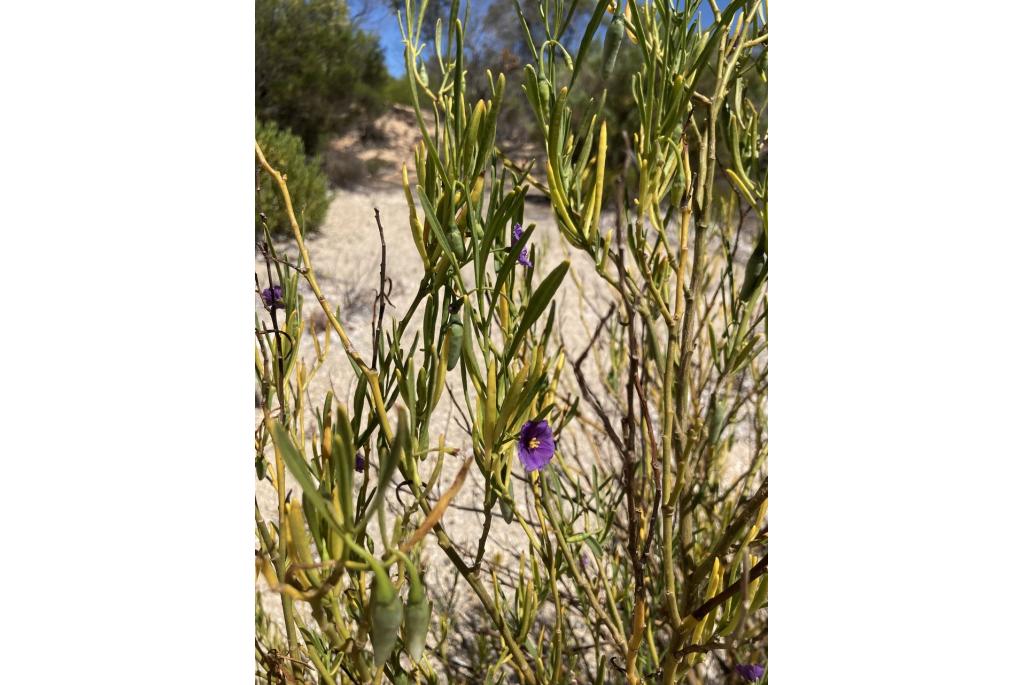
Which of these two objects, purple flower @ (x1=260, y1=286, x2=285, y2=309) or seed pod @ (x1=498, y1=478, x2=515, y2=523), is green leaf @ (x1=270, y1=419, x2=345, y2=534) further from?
purple flower @ (x1=260, y1=286, x2=285, y2=309)

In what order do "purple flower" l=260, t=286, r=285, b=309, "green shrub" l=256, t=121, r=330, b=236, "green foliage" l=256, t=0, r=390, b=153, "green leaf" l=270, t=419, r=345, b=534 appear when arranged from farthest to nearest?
"green shrub" l=256, t=121, r=330, b=236
"green foliage" l=256, t=0, r=390, b=153
"purple flower" l=260, t=286, r=285, b=309
"green leaf" l=270, t=419, r=345, b=534

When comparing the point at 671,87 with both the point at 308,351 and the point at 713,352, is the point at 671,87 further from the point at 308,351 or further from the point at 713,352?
the point at 308,351

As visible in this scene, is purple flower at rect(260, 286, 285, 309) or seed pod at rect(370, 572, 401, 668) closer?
seed pod at rect(370, 572, 401, 668)

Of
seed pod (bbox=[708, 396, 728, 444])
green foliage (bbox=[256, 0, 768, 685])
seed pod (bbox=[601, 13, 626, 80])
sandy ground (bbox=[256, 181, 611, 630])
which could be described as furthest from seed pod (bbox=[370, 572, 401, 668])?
sandy ground (bbox=[256, 181, 611, 630])

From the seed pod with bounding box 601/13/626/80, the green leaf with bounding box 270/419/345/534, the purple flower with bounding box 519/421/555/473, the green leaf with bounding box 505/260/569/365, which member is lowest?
the purple flower with bounding box 519/421/555/473

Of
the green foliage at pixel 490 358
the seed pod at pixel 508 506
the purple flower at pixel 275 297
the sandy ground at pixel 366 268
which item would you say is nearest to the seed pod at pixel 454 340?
the green foliage at pixel 490 358

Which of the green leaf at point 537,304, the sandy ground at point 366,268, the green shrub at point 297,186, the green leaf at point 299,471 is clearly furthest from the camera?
the green shrub at point 297,186

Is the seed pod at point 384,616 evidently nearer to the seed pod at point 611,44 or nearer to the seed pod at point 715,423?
the seed pod at point 611,44
